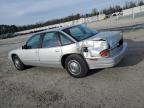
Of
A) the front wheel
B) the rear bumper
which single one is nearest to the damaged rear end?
the rear bumper

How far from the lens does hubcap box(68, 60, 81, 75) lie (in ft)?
21.3

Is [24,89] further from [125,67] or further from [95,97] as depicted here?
[125,67]

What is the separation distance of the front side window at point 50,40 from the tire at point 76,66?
0.77 metres

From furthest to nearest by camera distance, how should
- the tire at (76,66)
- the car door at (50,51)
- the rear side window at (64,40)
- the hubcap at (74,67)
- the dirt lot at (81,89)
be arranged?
1. the car door at (50,51)
2. the rear side window at (64,40)
3. the hubcap at (74,67)
4. the tire at (76,66)
5. the dirt lot at (81,89)

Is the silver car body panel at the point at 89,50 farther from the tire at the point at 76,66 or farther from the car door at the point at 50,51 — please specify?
the tire at the point at 76,66

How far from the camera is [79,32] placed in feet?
23.4

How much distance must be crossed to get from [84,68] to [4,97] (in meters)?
2.47

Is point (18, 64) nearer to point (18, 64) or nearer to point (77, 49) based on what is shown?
point (18, 64)

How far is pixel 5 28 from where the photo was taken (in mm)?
123500

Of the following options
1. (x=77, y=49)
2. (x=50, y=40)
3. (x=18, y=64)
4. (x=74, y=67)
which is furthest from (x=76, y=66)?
(x=18, y=64)

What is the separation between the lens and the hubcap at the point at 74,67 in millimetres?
6500

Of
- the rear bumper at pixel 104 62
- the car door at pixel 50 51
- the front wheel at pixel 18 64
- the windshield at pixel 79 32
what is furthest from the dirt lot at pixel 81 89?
the windshield at pixel 79 32

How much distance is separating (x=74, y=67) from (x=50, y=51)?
1104 mm

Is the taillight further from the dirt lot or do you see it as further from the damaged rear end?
the dirt lot
